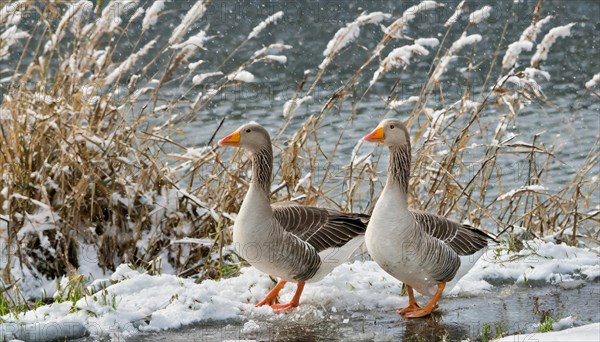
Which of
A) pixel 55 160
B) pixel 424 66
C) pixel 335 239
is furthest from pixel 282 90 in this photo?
pixel 335 239

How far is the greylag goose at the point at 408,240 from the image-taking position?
604 cm

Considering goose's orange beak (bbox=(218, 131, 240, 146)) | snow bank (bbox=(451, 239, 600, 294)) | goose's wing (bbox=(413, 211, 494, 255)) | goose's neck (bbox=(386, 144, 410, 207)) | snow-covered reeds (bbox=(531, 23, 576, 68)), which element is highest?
snow-covered reeds (bbox=(531, 23, 576, 68))

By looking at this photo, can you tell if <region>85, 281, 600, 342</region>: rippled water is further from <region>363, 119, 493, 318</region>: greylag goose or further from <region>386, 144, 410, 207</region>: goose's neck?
<region>386, 144, 410, 207</region>: goose's neck

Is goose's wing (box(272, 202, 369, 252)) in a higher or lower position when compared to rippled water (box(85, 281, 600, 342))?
higher

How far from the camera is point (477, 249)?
6.61m

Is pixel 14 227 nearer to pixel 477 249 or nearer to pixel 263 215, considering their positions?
pixel 263 215

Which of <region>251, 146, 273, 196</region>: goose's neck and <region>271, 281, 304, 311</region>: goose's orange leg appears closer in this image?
<region>271, 281, 304, 311</region>: goose's orange leg

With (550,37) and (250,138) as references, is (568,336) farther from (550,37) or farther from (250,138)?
(550,37)

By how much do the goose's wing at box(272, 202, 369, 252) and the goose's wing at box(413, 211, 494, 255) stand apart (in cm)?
56

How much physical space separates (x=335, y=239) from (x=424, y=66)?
12426 millimetres

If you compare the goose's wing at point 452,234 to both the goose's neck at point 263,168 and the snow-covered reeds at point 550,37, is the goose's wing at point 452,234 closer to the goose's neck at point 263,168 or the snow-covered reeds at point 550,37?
the goose's neck at point 263,168

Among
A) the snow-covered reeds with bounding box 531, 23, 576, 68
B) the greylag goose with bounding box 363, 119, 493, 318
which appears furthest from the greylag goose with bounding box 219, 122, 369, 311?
the snow-covered reeds with bounding box 531, 23, 576, 68

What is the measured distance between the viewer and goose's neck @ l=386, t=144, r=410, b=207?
617 centimetres

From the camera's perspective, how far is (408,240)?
6.05 meters
